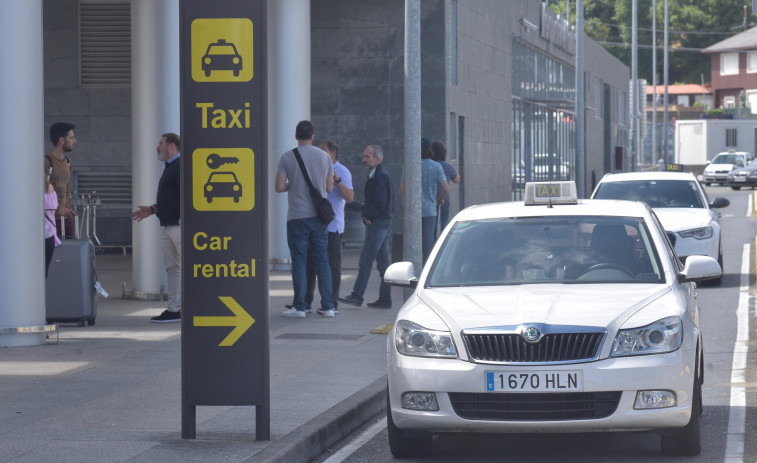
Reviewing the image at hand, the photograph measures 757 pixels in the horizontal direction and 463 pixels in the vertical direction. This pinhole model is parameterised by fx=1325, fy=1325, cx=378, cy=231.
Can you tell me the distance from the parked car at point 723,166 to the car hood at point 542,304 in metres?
57.3

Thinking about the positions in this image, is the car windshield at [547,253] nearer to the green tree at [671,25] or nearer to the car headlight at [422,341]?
the car headlight at [422,341]

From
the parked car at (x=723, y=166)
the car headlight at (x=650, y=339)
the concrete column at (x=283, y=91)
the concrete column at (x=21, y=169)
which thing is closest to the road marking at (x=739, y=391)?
the car headlight at (x=650, y=339)

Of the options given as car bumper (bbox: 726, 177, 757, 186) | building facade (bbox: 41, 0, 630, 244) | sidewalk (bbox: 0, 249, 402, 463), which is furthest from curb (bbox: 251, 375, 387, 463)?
car bumper (bbox: 726, 177, 757, 186)

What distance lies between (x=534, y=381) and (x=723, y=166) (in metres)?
59.6

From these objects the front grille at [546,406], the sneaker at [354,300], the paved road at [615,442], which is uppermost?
the front grille at [546,406]

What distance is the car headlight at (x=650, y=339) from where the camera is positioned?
6.96m

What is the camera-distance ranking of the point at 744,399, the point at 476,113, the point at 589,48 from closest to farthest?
the point at 744,399, the point at 476,113, the point at 589,48

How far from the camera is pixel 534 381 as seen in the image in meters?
6.89

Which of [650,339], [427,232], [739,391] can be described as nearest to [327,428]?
[650,339]

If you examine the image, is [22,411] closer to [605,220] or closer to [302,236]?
[605,220]

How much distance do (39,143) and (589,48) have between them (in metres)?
43.3

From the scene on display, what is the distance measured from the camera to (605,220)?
8414mm

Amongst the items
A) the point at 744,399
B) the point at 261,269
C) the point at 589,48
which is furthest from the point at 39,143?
the point at 589,48

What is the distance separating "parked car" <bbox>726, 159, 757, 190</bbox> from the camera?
187ft
